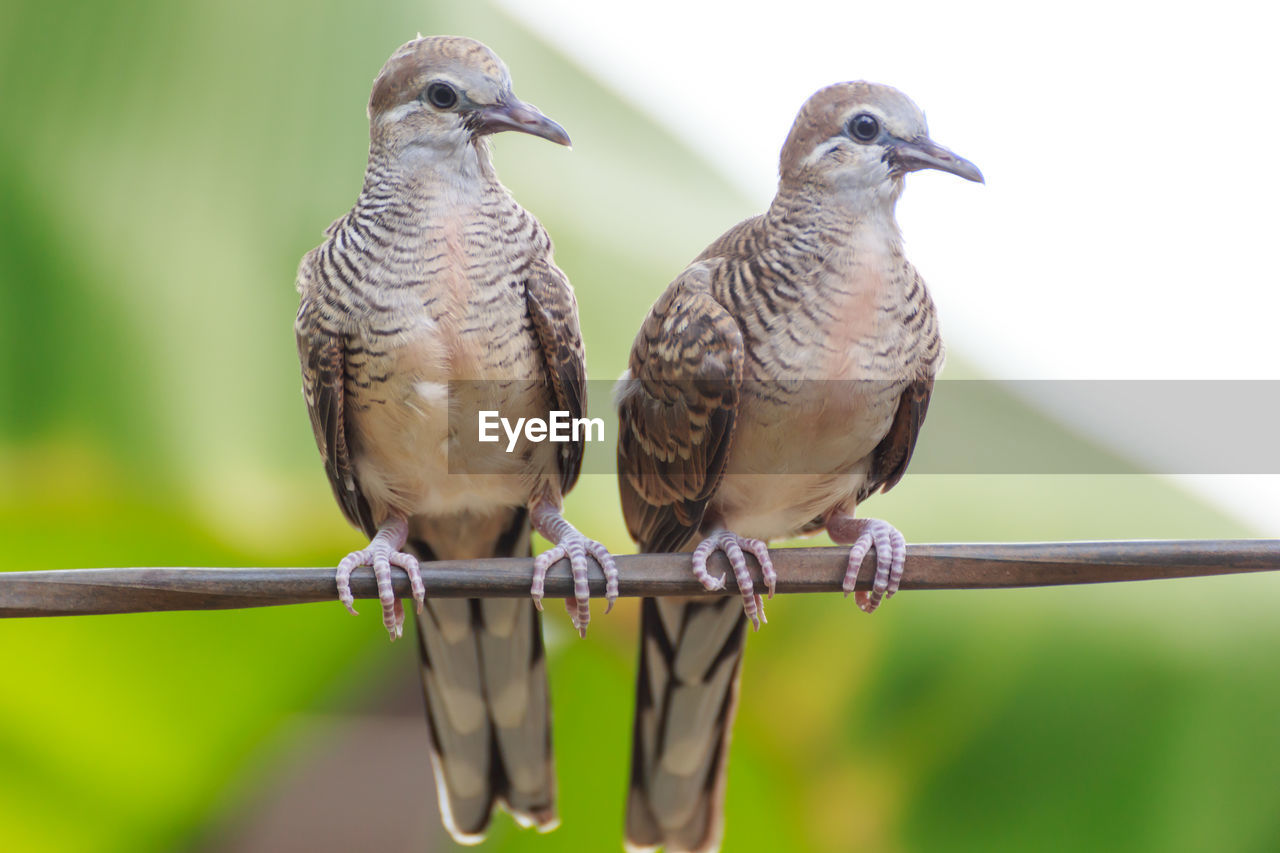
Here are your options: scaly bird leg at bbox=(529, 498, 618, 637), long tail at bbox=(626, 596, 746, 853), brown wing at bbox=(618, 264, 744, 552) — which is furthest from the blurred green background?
scaly bird leg at bbox=(529, 498, 618, 637)

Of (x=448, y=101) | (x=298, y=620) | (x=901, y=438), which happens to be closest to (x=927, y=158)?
(x=901, y=438)

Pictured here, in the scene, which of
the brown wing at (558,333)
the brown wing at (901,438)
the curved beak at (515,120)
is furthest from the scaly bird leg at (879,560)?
the curved beak at (515,120)

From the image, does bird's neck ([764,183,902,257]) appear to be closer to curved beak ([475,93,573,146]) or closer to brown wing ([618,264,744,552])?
brown wing ([618,264,744,552])

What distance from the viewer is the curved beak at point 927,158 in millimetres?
1444

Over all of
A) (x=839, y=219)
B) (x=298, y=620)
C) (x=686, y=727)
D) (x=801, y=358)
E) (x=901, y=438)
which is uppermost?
(x=839, y=219)

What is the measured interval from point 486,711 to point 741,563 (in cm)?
64

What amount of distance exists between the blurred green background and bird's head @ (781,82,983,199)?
3.29 feet

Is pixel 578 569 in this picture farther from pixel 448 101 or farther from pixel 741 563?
pixel 448 101

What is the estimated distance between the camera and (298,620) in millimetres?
2434

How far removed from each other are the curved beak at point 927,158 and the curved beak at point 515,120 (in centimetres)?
51

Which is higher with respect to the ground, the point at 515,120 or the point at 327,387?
the point at 515,120

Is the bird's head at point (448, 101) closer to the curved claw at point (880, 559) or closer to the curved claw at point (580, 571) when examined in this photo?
the curved claw at point (580, 571)

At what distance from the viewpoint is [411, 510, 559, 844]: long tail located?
5.83ft

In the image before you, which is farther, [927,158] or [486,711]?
[486,711]
